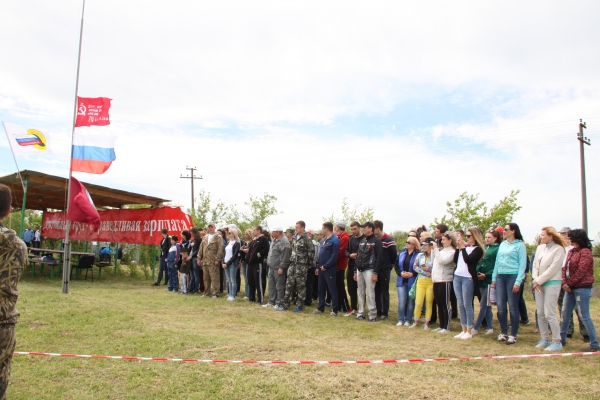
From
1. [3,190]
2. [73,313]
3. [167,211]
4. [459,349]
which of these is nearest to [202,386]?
[3,190]

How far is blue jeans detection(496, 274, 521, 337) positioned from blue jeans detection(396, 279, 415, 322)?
189cm

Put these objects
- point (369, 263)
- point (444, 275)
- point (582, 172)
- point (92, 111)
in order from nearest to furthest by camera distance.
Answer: point (444, 275) < point (369, 263) < point (92, 111) < point (582, 172)

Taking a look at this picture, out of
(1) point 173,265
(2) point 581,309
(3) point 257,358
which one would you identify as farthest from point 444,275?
(1) point 173,265

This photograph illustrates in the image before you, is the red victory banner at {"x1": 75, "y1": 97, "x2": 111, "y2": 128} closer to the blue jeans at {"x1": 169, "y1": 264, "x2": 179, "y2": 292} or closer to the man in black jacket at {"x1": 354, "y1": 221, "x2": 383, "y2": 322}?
the blue jeans at {"x1": 169, "y1": 264, "x2": 179, "y2": 292}

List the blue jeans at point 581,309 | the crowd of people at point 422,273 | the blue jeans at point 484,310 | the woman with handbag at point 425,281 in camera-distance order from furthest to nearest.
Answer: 1. the woman with handbag at point 425,281
2. the blue jeans at point 484,310
3. the crowd of people at point 422,273
4. the blue jeans at point 581,309

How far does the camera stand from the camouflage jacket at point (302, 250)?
1029cm

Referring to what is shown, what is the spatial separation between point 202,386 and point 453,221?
1990cm

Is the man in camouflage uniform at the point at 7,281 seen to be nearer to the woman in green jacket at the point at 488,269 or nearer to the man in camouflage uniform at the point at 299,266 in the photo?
the woman in green jacket at the point at 488,269

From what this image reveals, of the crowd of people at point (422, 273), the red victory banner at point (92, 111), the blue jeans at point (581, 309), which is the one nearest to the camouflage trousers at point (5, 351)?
the crowd of people at point (422, 273)

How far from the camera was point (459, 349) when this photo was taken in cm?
661

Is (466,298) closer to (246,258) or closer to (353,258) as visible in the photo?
(353,258)

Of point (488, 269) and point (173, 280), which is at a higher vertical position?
point (488, 269)

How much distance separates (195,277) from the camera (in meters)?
13.2

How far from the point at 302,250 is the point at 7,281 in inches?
291
